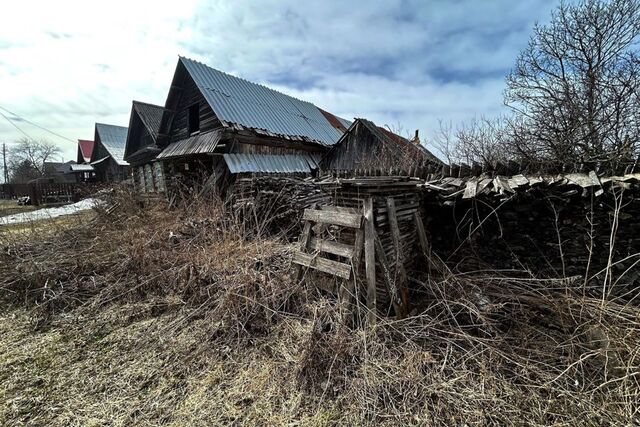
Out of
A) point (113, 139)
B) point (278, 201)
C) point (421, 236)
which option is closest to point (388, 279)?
point (421, 236)

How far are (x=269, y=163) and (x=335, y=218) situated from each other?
853cm

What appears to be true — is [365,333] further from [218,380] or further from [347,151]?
[347,151]

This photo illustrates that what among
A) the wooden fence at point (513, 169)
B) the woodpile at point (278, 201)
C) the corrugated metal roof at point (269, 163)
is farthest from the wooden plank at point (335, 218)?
the corrugated metal roof at point (269, 163)

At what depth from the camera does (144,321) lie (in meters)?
3.77

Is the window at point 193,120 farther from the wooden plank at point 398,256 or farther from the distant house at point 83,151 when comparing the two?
the distant house at point 83,151

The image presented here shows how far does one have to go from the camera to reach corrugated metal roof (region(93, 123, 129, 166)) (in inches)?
916

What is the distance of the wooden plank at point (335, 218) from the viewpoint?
306 cm

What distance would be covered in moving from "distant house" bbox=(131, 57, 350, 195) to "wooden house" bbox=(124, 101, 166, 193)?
84 cm

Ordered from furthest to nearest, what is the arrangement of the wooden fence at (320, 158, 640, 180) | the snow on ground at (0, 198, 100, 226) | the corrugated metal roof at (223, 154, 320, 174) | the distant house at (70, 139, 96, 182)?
the distant house at (70, 139, 96, 182)
the corrugated metal roof at (223, 154, 320, 174)
the snow on ground at (0, 198, 100, 226)
the wooden fence at (320, 158, 640, 180)

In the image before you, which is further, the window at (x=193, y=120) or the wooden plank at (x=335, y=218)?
the window at (x=193, y=120)

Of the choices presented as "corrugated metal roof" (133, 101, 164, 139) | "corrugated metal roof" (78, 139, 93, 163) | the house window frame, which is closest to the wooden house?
"corrugated metal roof" (133, 101, 164, 139)

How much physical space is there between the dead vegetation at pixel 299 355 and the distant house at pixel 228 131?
6.15 m

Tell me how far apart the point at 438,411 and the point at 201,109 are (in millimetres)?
12388

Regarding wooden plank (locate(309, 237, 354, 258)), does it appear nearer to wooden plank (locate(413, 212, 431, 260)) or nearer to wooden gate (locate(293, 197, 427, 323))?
wooden gate (locate(293, 197, 427, 323))
